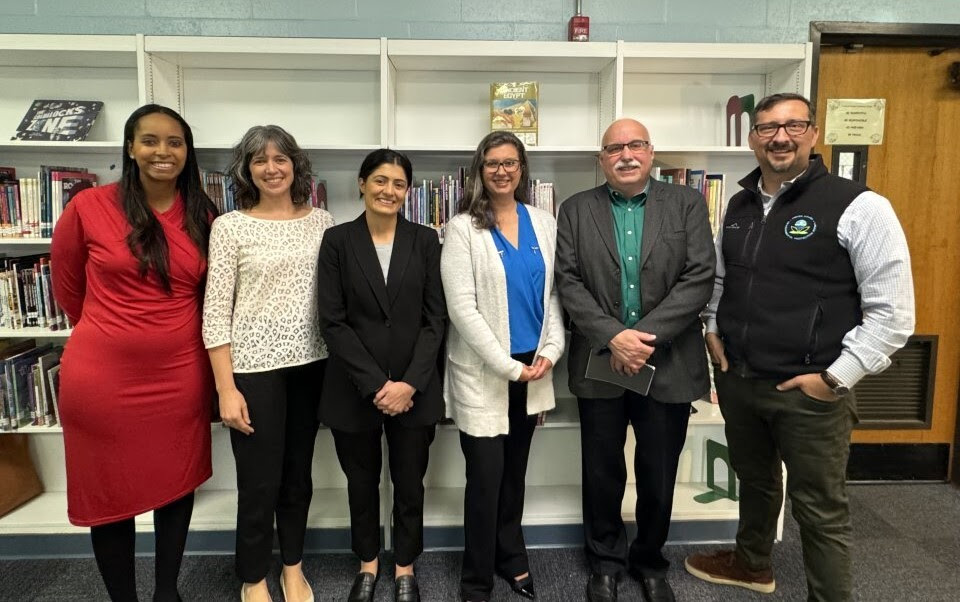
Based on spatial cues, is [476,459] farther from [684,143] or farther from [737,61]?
[737,61]

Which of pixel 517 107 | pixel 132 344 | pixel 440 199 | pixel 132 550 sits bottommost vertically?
pixel 132 550

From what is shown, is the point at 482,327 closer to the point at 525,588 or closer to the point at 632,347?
the point at 632,347

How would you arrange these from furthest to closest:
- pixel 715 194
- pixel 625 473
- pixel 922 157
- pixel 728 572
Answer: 1. pixel 922 157
2. pixel 715 194
3. pixel 728 572
4. pixel 625 473

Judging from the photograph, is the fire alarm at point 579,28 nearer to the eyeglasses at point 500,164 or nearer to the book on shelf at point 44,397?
the eyeglasses at point 500,164

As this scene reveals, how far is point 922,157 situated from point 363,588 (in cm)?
323

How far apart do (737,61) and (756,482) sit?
5.61 ft

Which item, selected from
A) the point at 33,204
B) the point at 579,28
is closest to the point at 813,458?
the point at 579,28

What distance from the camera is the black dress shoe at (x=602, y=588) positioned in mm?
1939

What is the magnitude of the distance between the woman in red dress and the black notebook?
49.6 inches

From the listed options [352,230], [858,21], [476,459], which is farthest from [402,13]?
[858,21]

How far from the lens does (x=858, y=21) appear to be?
2.49 m

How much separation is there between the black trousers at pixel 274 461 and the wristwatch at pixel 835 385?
1572 mm

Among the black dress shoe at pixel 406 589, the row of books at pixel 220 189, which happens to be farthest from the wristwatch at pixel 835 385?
the row of books at pixel 220 189

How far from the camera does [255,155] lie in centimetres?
173
